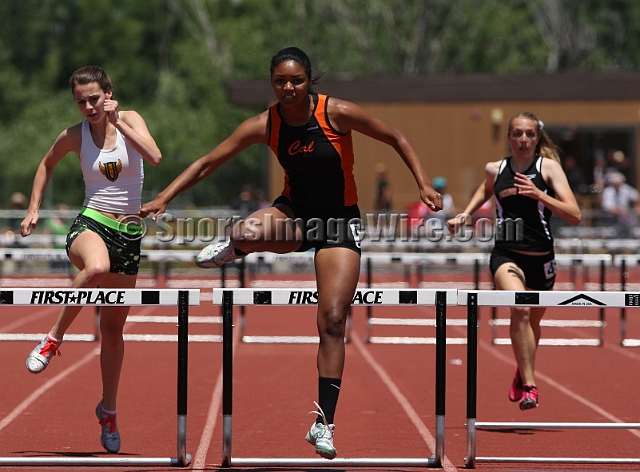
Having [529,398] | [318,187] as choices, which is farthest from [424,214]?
[318,187]

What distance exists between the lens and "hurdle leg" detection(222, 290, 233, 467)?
545cm

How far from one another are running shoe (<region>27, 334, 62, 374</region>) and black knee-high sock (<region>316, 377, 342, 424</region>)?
161 centimetres

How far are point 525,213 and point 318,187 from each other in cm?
232

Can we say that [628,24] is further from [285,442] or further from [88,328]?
[285,442]

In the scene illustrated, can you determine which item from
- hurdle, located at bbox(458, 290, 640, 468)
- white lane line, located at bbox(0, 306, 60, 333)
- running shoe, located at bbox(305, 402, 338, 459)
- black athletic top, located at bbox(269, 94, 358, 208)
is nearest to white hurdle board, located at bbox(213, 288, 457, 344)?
hurdle, located at bbox(458, 290, 640, 468)

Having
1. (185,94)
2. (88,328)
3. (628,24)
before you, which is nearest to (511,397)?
(88,328)

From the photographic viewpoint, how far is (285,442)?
6.50 metres

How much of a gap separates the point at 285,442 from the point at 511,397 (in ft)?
5.32

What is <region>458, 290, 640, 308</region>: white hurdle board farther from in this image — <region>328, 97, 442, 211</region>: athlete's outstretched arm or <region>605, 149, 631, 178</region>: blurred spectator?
<region>605, 149, 631, 178</region>: blurred spectator

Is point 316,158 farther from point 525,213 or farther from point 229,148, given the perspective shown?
point 525,213

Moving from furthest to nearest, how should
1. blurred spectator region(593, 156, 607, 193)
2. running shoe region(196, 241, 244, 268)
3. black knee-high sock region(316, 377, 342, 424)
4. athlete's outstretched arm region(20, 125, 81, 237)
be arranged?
blurred spectator region(593, 156, 607, 193)
athlete's outstretched arm region(20, 125, 81, 237)
running shoe region(196, 241, 244, 268)
black knee-high sock region(316, 377, 342, 424)

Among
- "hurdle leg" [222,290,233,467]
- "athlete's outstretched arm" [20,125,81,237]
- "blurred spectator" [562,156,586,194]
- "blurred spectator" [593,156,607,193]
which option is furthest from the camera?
"blurred spectator" [593,156,607,193]

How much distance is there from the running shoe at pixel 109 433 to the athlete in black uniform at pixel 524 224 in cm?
254

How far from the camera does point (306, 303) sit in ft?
18.0
